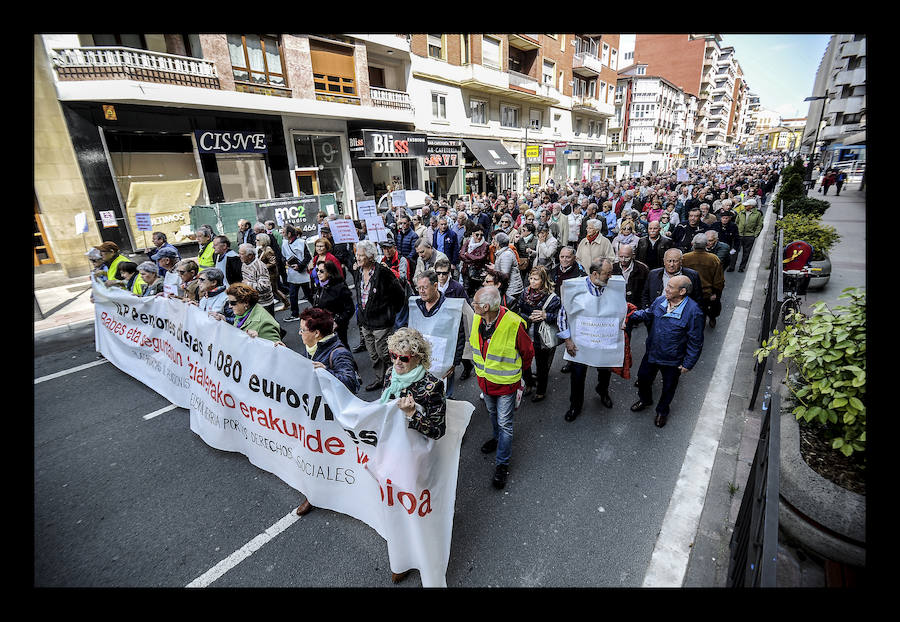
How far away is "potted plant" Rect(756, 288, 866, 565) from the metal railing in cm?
37

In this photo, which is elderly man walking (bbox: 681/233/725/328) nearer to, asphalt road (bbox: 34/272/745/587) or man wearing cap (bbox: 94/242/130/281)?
Answer: asphalt road (bbox: 34/272/745/587)

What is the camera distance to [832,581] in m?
2.44

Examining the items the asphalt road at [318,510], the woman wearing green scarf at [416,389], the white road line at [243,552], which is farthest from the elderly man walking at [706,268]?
the white road line at [243,552]

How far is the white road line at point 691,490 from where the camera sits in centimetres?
274

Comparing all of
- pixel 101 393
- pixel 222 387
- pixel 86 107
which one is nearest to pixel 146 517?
pixel 222 387

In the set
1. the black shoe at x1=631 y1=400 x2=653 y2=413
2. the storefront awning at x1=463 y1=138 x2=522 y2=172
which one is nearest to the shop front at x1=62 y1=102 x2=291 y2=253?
→ the storefront awning at x1=463 y1=138 x2=522 y2=172

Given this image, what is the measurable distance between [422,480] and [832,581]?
2.68m

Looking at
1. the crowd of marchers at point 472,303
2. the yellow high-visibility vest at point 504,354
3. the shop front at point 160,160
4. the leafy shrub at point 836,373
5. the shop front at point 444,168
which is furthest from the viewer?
the shop front at point 444,168

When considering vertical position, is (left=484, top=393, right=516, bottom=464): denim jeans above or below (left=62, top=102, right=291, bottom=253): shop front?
below

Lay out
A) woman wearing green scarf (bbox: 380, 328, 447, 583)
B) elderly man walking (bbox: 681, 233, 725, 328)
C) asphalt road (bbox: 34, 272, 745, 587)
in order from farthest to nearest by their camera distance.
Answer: elderly man walking (bbox: 681, 233, 725, 328) < asphalt road (bbox: 34, 272, 745, 587) < woman wearing green scarf (bbox: 380, 328, 447, 583)

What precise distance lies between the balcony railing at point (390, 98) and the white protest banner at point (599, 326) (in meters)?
18.3

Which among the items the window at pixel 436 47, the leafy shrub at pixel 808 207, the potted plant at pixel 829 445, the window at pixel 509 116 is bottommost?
the potted plant at pixel 829 445

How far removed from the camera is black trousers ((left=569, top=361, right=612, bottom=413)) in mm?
4520

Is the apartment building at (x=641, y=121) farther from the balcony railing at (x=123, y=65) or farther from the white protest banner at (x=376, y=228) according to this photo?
the white protest banner at (x=376, y=228)
